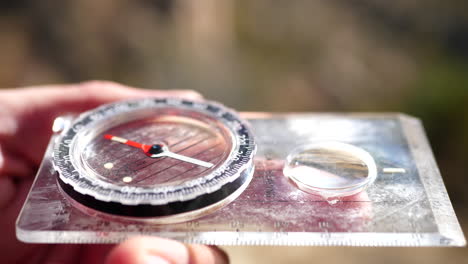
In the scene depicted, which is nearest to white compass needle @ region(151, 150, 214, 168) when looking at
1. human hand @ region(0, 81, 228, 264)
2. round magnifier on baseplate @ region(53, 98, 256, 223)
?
round magnifier on baseplate @ region(53, 98, 256, 223)

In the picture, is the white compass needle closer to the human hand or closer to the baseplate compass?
the baseplate compass

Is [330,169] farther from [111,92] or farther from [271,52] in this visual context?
[271,52]

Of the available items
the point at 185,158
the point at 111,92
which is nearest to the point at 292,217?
the point at 185,158

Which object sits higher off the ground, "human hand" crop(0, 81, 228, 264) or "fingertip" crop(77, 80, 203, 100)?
"fingertip" crop(77, 80, 203, 100)

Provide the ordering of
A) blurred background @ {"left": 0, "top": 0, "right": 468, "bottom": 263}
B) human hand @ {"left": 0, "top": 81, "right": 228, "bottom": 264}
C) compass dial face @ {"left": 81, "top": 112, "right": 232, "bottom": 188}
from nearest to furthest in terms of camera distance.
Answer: compass dial face @ {"left": 81, "top": 112, "right": 232, "bottom": 188} < human hand @ {"left": 0, "top": 81, "right": 228, "bottom": 264} < blurred background @ {"left": 0, "top": 0, "right": 468, "bottom": 263}

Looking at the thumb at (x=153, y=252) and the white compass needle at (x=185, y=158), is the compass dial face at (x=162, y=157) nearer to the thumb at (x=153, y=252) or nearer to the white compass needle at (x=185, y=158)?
the white compass needle at (x=185, y=158)

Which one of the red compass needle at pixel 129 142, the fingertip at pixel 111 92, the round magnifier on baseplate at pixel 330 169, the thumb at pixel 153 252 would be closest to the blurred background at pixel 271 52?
the fingertip at pixel 111 92

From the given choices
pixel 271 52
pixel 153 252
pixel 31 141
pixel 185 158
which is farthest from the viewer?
pixel 271 52
